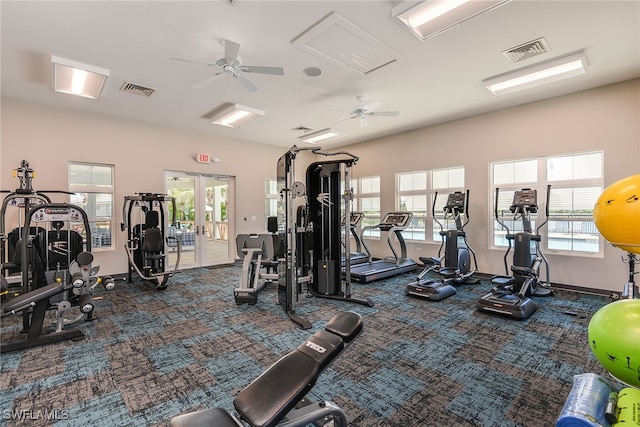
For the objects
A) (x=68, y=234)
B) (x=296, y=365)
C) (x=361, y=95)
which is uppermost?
(x=361, y=95)

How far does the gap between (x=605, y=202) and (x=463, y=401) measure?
5.53ft

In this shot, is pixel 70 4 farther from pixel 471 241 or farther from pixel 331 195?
pixel 471 241

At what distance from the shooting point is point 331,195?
193 inches

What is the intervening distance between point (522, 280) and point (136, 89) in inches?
266

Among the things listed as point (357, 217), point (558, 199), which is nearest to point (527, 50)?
point (558, 199)

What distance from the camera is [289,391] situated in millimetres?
1447

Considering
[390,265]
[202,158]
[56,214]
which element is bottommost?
[390,265]

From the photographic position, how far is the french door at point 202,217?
7286mm

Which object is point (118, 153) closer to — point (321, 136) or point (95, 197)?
point (95, 197)

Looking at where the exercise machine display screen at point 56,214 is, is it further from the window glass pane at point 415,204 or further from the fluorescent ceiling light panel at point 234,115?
the window glass pane at point 415,204

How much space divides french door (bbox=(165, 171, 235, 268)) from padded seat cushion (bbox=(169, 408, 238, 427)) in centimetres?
596

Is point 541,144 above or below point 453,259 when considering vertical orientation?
above

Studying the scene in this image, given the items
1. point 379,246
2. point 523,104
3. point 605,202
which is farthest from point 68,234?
point 523,104

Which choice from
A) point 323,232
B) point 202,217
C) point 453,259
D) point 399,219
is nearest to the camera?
point 323,232
